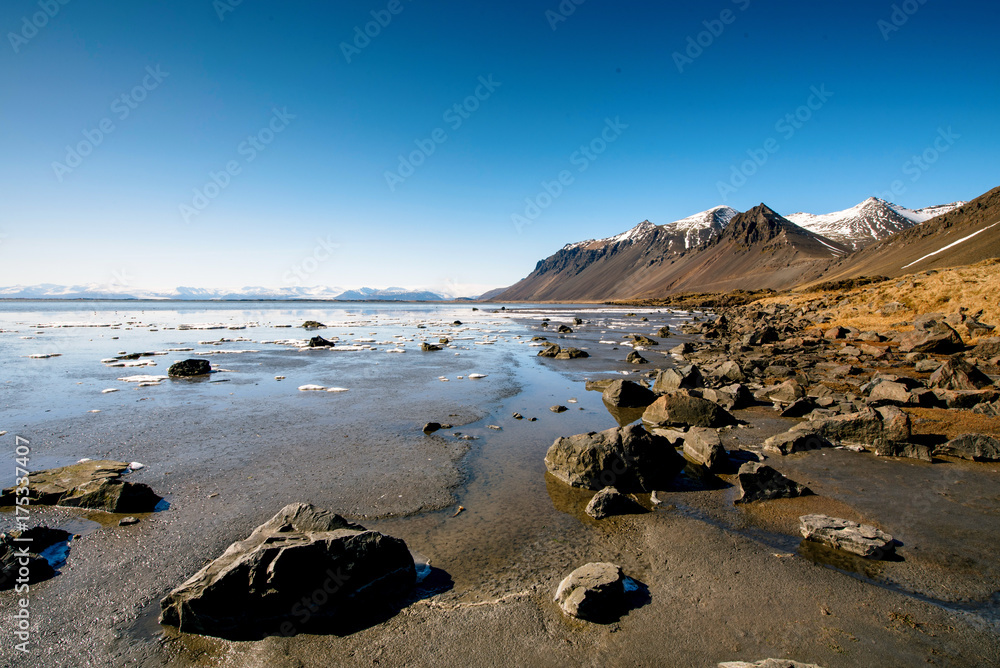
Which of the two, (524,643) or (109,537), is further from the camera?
(109,537)

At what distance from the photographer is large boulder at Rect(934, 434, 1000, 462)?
380 inches

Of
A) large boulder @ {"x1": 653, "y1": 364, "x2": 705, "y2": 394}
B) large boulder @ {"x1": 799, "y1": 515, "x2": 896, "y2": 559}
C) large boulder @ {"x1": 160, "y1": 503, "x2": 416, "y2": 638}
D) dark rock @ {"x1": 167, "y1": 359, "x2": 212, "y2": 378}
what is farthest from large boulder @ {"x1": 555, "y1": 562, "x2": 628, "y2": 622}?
dark rock @ {"x1": 167, "y1": 359, "x2": 212, "y2": 378}

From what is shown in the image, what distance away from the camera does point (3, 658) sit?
453 centimetres

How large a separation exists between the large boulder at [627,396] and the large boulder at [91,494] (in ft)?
41.9

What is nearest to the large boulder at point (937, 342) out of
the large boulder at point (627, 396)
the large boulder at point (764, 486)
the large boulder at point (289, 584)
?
the large boulder at point (627, 396)

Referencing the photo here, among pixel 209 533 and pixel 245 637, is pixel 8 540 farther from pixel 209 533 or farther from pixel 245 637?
pixel 245 637

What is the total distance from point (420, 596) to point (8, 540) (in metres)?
5.91

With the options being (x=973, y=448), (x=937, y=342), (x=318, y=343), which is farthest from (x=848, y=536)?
(x=318, y=343)

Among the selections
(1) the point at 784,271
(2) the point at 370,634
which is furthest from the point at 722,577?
(1) the point at 784,271

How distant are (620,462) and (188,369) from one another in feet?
69.8

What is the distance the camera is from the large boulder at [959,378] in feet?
46.5

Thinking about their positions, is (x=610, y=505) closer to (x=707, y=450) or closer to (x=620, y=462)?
(x=620, y=462)

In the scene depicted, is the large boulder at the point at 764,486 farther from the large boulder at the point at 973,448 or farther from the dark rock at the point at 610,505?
the large boulder at the point at 973,448

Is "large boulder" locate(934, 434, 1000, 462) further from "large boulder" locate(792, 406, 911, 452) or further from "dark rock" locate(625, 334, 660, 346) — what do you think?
"dark rock" locate(625, 334, 660, 346)
